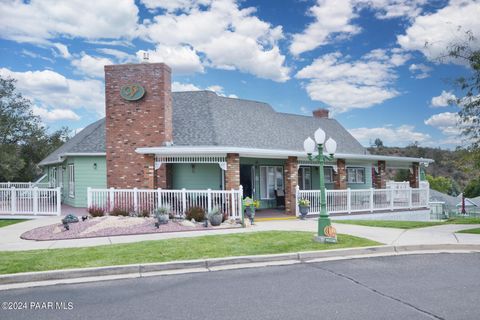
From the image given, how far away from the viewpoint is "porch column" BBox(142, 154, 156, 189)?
16.8 m

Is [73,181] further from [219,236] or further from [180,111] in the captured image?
[219,236]

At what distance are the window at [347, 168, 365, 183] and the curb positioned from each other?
1520 cm

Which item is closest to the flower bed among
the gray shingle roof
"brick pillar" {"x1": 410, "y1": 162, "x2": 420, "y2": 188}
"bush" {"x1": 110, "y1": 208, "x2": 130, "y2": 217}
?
"bush" {"x1": 110, "y1": 208, "x2": 130, "y2": 217}

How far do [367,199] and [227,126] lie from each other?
820cm

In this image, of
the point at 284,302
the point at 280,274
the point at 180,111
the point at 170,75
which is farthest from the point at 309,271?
the point at 180,111

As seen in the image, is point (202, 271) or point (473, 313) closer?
point (473, 313)

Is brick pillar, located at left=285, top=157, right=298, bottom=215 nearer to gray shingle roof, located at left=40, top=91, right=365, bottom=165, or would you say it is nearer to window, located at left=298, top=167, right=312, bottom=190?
gray shingle roof, located at left=40, top=91, right=365, bottom=165

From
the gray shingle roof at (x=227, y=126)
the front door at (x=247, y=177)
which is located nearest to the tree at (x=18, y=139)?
the gray shingle roof at (x=227, y=126)

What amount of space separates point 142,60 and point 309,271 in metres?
14.7

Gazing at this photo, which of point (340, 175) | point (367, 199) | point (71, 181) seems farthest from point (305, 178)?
point (71, 181)

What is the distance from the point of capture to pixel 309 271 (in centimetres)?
762

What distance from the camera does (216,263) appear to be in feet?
A: 26.9

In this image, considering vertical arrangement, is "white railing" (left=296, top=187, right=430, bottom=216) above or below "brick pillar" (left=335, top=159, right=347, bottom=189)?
below

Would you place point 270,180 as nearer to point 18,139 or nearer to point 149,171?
point 149,171
